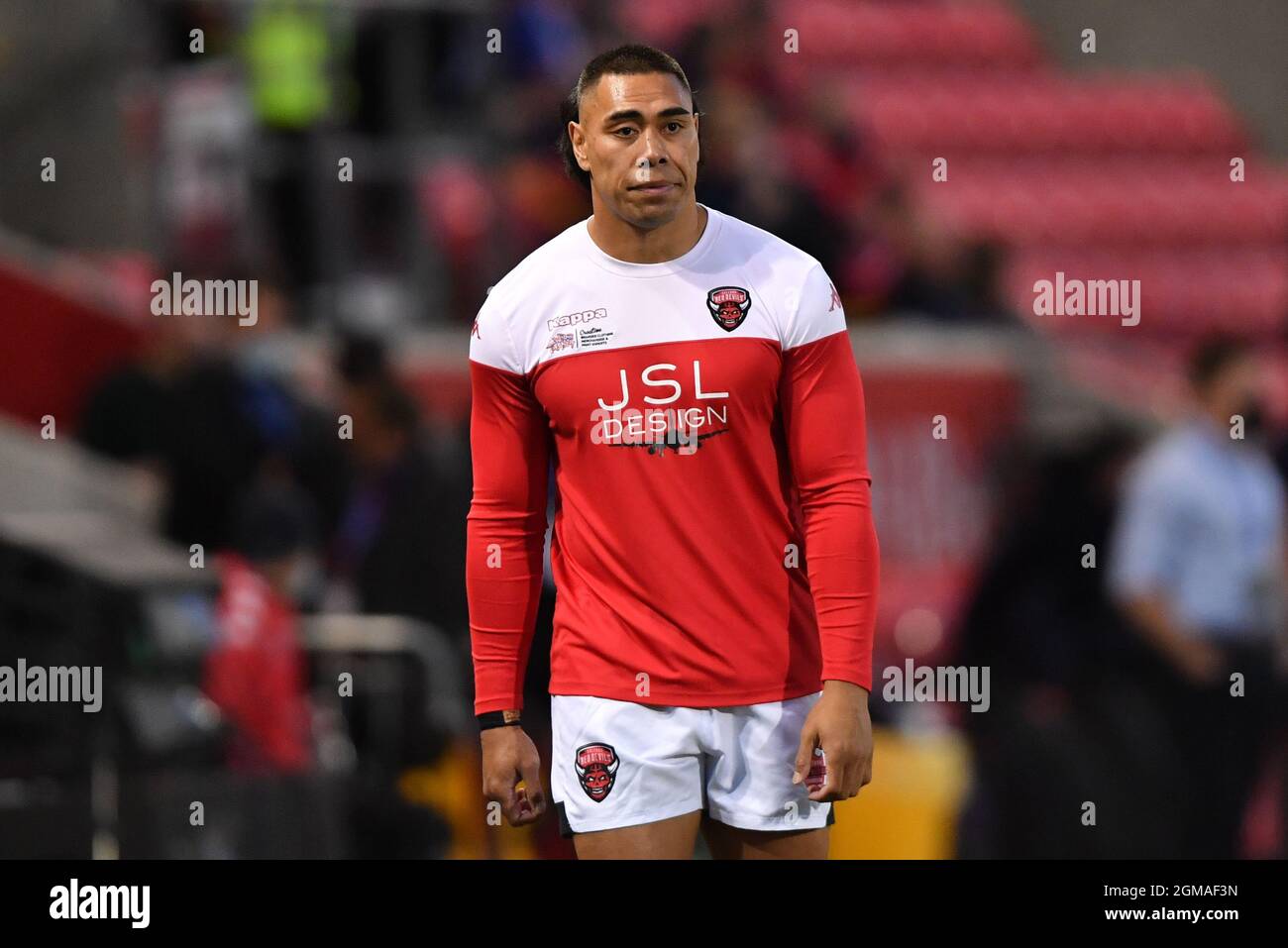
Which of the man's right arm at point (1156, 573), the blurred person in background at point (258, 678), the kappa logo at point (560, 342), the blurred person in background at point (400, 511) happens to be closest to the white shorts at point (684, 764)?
the kappa logo at point (560, 342)

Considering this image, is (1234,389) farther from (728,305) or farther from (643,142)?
(643,142)

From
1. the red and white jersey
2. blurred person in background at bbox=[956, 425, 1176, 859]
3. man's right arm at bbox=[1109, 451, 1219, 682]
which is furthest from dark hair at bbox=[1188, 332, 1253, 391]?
the red and white jersey

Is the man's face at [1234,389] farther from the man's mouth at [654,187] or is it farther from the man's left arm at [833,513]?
the man's mouth at [654,187]

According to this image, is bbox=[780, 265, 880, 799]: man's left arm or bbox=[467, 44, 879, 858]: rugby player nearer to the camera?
bbox=[780, 265, 880, 799]: man's left arm

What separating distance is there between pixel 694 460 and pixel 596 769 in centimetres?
54

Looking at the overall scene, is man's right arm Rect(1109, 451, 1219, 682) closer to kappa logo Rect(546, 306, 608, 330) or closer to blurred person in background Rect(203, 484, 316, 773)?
blurred person in background Rect(203, 484, 316, 773)

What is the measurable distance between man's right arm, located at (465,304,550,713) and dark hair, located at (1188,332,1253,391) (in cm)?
438

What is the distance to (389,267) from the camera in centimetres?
1141

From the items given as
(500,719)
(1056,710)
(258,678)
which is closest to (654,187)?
(500,719)

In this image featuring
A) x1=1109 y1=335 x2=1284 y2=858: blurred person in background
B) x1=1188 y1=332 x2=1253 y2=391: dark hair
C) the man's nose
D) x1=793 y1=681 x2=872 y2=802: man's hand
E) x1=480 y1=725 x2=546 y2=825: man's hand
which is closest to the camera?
x1=793 y1=681 x2=872 y2=802: man's hand

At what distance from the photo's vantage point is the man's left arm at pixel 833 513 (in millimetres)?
3369

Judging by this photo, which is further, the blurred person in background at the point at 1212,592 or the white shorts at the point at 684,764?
the blurred person in background at the point at 1212,592

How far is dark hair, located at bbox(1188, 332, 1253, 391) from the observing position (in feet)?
24.5

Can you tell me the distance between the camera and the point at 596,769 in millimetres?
3525
